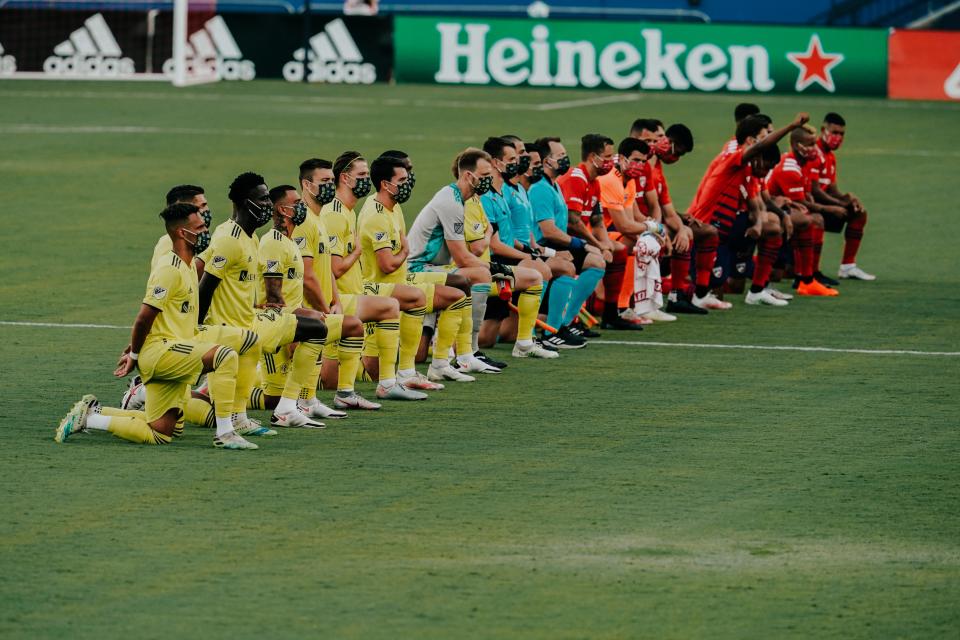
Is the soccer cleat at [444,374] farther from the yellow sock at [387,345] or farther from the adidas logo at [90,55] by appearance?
the adidas logo at [90,55]

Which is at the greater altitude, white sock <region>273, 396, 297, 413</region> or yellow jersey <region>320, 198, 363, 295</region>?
yellow jersey <region>320, 198, 363, 295</region>

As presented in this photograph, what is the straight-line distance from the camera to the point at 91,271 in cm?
1891

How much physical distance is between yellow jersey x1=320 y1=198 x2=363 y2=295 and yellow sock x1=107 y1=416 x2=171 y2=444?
2.21 meters

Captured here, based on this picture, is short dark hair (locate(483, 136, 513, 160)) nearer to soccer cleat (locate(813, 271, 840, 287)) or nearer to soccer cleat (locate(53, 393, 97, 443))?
soccer cleat (locate(53, 393, 97, 443))

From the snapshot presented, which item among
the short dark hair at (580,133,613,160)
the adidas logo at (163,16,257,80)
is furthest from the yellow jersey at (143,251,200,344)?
the adidas logo at (163,16,257,80)

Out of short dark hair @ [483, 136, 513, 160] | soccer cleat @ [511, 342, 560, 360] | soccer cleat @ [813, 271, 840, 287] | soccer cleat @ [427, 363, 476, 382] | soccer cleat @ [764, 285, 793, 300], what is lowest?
soccer cleat @ [427, 363, 476, 382]

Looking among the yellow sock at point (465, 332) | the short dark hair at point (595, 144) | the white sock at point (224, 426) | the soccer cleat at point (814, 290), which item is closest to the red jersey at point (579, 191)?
the short dark hair at point (595, 144)

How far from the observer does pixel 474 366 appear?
551 inches

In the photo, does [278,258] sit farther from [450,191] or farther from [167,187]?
[167,187]

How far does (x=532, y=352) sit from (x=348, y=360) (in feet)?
9.55

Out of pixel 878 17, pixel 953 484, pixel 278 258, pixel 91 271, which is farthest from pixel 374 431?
pixel 878 17

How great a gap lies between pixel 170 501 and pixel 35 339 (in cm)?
584

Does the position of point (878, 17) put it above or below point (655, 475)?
above

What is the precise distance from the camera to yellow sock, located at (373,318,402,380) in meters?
12.7
